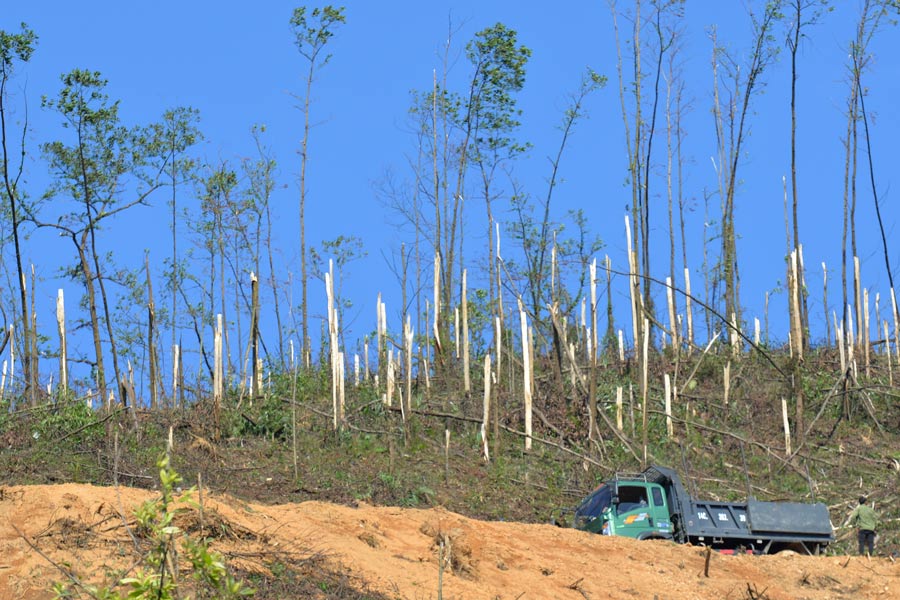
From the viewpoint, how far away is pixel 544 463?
24.1 m

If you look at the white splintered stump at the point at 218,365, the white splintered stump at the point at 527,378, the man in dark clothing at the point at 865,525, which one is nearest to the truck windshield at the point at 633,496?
the man in dark clothing at the point at 865,525

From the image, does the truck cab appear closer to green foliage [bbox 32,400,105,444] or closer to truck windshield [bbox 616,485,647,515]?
truck windshield [bbox 616,485,647,515]

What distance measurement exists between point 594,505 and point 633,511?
2.48ft

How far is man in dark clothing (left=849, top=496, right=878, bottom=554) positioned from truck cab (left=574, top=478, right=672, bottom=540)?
2.74 metres

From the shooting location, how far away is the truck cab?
1838 centimetres

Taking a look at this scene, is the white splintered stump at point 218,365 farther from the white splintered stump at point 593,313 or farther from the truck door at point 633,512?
the truck door at point 633,512

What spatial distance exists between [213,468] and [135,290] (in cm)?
1274

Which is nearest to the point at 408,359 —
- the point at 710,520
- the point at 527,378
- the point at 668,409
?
the point at 527,378

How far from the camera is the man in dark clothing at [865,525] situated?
18.4 meters

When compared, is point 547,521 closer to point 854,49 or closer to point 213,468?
point 213,468

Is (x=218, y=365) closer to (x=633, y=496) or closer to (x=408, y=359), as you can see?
(x=408, y=359)

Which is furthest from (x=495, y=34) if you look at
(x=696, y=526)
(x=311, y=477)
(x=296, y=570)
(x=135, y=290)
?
(x=296, y=570)

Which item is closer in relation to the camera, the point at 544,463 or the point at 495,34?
the point at 544,463

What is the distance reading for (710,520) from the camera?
60.4 ft
